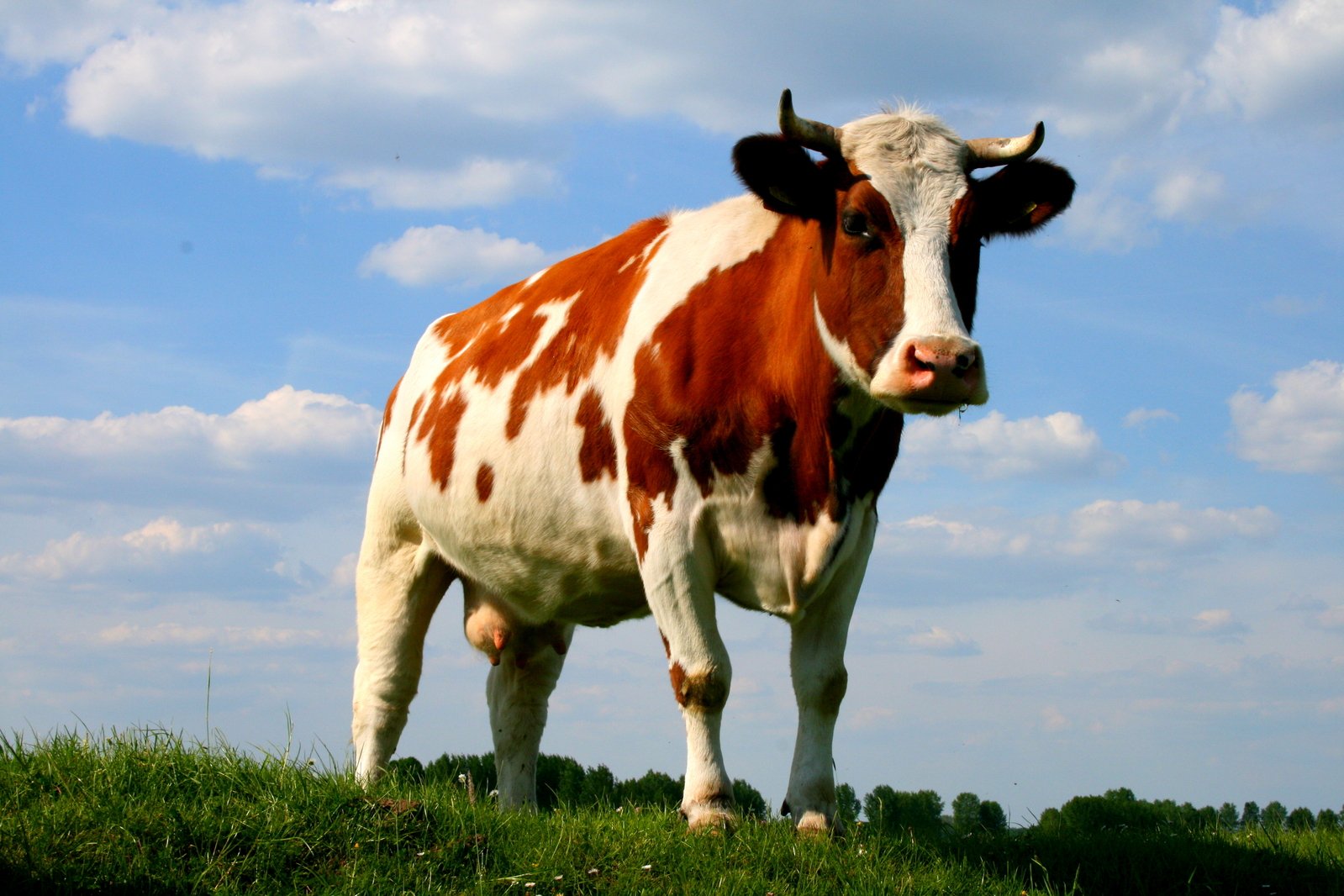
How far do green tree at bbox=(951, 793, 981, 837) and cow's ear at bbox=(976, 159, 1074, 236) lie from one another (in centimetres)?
385

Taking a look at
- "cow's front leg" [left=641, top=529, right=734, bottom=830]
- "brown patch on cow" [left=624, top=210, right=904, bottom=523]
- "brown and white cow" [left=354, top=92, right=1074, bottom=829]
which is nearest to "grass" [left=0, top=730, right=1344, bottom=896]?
"cow's front leg" [left=641, top=529, right=734, bottom=830]

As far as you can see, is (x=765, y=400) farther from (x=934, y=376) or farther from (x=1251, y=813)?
(x=1251, y=813)

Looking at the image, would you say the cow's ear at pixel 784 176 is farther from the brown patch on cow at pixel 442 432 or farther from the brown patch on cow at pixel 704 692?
the brown patch on cow at pixel 442 432

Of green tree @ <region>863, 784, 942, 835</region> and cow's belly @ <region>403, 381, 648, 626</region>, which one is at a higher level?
cow's belly @ <region>403, 381, 648, 626</region>

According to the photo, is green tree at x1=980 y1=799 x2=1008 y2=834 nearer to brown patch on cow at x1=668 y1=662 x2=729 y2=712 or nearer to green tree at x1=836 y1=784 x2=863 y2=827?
green tree at x1=836 y1=784 x2=863 y2=827

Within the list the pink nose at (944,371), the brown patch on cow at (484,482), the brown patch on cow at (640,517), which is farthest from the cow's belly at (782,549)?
the brown patch on cow at (484,482)

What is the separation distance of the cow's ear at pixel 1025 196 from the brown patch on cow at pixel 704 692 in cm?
279

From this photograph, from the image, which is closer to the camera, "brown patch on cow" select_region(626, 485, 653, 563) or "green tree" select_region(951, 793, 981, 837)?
"brown patch on cow" select_region(626, 485, 653, 563)

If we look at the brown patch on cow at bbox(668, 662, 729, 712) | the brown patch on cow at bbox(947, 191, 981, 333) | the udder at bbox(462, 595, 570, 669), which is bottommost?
the brown patch on cow at bbox(668, 662, 729, 712)

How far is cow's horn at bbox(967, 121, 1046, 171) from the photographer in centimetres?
704

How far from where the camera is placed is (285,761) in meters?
6.69

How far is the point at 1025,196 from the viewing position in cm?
748

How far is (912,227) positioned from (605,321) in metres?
2.10

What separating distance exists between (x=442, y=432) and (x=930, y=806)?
5051 millimetres
